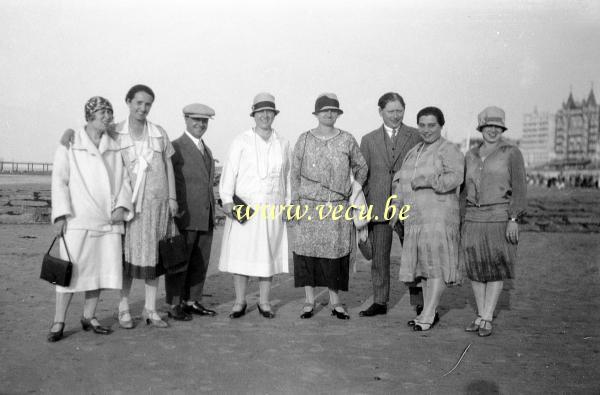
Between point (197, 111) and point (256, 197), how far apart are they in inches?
37.0

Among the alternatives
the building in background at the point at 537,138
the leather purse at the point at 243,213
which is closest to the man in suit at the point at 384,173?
the leather purse at the point at 243,213

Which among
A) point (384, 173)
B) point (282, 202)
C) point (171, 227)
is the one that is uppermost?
point (384, 173)

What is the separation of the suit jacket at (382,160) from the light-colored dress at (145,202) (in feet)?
6.39

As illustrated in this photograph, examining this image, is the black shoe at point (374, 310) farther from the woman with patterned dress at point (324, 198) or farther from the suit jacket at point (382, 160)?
the suit jacket at point (382, 160)

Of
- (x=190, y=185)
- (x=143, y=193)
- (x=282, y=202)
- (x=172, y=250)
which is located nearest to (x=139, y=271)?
(x=172, y=250)

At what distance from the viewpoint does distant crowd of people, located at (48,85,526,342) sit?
436cm

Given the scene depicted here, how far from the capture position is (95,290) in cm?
446

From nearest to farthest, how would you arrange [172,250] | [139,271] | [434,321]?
[139,271] < [172,250] < [434,321]

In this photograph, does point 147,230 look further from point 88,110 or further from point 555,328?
point 555,328

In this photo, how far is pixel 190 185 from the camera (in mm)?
5145

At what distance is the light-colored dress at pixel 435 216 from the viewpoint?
15.5ft

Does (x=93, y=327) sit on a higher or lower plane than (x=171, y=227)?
lower

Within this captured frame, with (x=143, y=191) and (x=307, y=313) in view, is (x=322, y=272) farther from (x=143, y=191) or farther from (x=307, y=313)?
(x=143, y=191)

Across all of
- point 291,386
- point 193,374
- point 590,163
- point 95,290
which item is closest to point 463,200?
point 291,386
